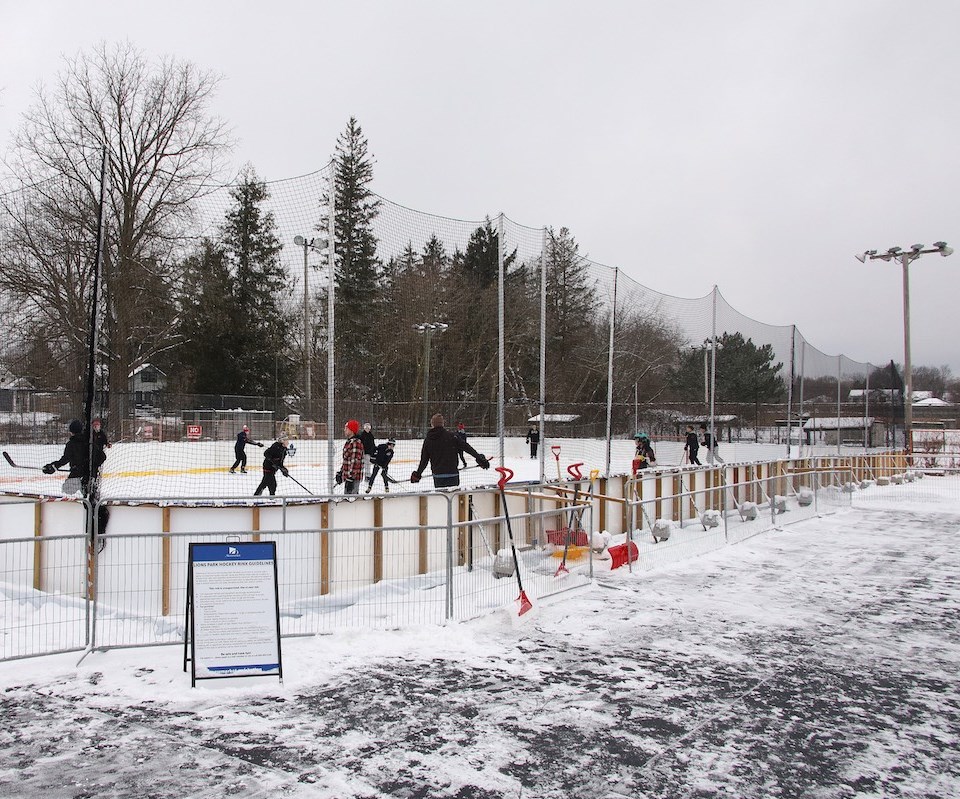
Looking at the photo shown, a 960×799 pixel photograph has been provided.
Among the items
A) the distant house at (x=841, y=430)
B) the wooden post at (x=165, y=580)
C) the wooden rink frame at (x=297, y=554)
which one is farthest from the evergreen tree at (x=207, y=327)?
the distant house at (x=841, y=430)

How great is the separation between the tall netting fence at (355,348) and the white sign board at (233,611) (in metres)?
2.63

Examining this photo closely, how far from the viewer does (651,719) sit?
444 cm

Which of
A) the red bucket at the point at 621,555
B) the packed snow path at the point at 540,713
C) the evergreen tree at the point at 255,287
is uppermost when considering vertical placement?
the evergreen tree at the point at 255,287

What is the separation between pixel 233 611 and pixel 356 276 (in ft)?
19.1

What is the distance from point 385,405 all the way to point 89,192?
25.8 ft

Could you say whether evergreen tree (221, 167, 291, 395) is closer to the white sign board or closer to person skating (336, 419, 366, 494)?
person skating (336, 419, 366, 494)

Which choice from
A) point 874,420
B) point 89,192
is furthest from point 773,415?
point 89,192

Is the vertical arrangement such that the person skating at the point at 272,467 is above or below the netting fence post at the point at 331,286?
below

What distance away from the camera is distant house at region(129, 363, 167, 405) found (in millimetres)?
21531

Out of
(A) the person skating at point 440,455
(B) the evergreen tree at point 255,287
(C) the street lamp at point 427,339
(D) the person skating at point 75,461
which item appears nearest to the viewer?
(B) the evergreen tree at point 255,287

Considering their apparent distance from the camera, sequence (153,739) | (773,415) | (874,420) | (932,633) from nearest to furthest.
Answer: (153,739) → (932,633) → (773,415) → (874,420)

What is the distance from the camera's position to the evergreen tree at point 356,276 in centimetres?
917

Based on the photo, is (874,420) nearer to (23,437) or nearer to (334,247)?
(334,247)

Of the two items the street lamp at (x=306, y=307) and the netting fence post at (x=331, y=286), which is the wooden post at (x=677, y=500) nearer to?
the netting fence post at (x=331, y=286)
